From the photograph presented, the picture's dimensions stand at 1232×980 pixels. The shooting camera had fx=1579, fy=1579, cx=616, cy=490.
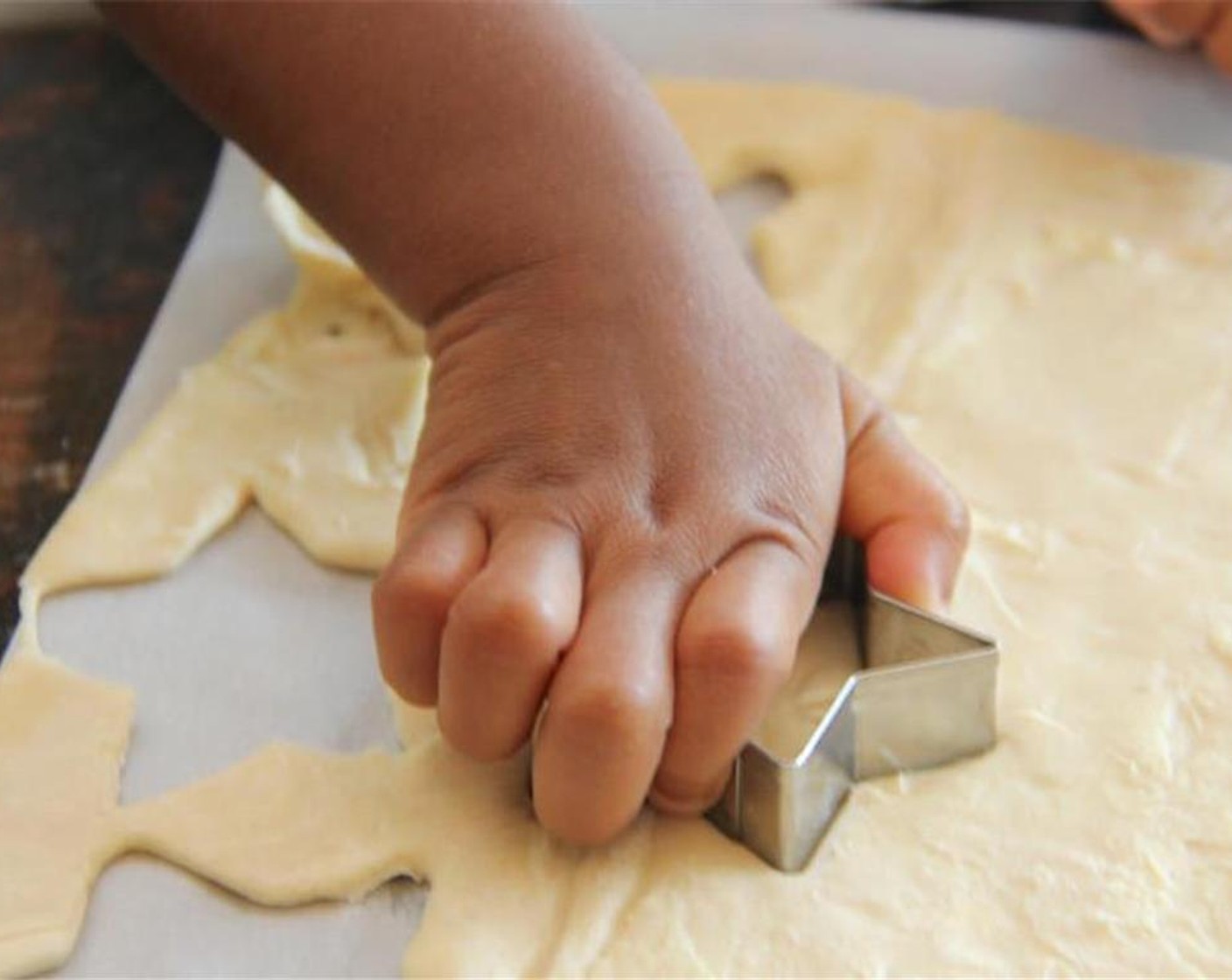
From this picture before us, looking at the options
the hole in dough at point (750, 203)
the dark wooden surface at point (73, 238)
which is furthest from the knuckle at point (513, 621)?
the hole in dough at point (750, 203)

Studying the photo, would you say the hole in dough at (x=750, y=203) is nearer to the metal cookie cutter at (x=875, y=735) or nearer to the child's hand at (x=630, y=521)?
the child's hand at (x=630, y=521)

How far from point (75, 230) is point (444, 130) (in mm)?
352

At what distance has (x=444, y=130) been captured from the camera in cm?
71

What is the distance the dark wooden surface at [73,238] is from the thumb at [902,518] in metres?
0.39

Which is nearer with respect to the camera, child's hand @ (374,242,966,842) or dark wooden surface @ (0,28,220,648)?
child's hand @ (374,242,966,842)

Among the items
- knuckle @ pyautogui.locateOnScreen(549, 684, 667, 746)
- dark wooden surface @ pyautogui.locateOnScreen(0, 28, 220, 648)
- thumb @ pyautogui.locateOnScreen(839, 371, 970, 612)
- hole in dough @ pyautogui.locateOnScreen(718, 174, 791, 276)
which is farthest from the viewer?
hole in dough @ pyautogui.locateOnScreen(718, 174, 791, 276)

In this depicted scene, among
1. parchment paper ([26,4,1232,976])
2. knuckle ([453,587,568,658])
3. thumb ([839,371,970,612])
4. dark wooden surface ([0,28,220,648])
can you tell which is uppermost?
knuckle ([453,587,568,658])

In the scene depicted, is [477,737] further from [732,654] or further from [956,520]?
[956,520]

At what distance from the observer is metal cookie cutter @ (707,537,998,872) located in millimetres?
570

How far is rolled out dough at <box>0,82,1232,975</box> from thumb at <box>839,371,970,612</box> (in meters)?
0.05

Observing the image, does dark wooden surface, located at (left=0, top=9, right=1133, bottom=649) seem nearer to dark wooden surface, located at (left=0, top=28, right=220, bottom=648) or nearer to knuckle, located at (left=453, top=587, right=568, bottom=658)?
dark wooden surface, located at (left=0, top=28, right=220, bottom=648)

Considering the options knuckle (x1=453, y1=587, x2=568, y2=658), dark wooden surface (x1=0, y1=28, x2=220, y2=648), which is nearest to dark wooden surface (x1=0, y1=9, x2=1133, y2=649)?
dark wooden surface (x1=0, y1=28, x2=220, y2=648)

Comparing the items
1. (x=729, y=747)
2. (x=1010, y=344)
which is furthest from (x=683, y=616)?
(x=1010, y=344)

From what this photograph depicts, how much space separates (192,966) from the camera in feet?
1.87
